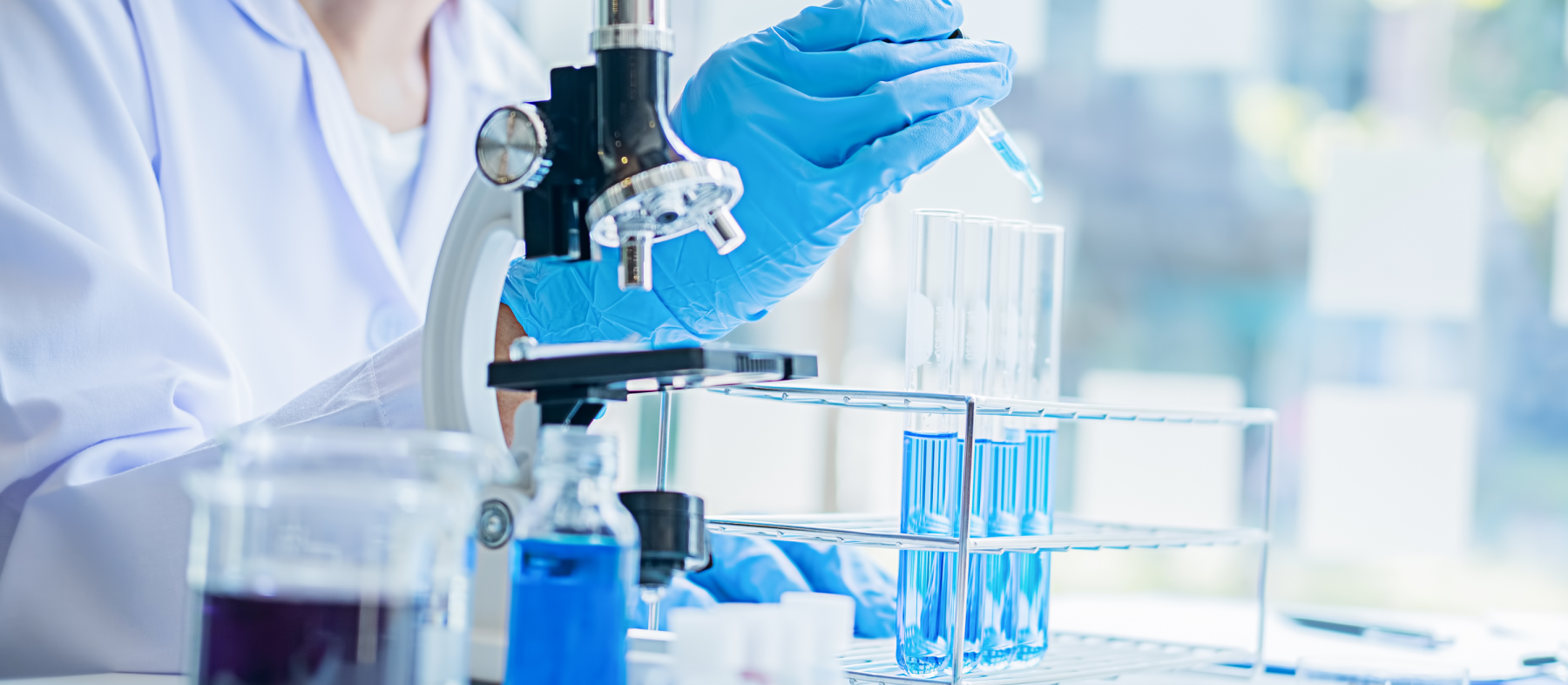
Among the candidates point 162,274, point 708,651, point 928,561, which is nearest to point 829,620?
point 708,651

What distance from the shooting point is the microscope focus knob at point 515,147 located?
28.1 inches

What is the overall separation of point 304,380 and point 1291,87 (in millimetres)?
2846

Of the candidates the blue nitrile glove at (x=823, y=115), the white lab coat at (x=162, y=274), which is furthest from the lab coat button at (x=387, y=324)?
the blue nitrile glove at (x=823, y=115)

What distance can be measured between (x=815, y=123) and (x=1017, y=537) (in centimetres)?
33

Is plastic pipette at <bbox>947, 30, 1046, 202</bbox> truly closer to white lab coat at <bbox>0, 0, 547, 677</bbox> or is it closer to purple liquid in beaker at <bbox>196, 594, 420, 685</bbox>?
white lab coat at <bbox>0, 0, 547, 677</bbox>

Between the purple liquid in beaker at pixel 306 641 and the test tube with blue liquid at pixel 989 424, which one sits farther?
the test tube with blue liquid at pixel 989 424

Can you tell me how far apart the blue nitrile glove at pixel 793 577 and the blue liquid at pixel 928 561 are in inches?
6.7

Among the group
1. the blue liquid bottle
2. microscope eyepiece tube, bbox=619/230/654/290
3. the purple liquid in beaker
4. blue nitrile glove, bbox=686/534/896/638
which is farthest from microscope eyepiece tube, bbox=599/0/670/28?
blue nitrile glove, bbox=686/534/896/638

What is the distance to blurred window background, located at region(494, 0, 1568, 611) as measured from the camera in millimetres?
3227

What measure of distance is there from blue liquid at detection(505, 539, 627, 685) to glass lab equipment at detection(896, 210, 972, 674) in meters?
0.36

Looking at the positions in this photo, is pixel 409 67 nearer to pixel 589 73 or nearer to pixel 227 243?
pixel 227 243

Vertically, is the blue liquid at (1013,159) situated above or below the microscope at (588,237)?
above

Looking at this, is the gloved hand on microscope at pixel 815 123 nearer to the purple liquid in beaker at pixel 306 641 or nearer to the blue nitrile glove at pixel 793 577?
the blue nitrile glove at pixel 793 577

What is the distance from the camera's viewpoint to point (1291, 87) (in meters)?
3.43
